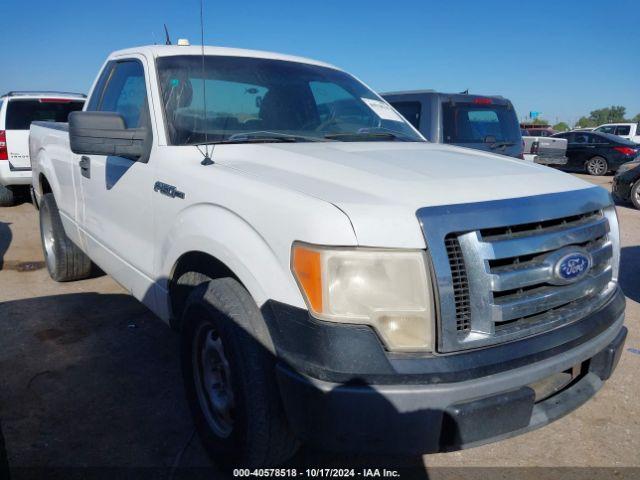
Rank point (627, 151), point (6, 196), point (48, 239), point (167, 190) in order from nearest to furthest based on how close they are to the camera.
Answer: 1. point (167, 190)
2. point (48, 239)
3. point (6, 196)
4. point (627, 151)

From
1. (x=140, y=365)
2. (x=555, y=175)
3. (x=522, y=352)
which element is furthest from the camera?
(x=140, y=365)

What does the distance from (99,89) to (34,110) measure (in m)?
5.43

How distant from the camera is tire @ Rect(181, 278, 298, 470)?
→ 1.99m

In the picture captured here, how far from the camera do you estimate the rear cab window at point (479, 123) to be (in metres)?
6.71

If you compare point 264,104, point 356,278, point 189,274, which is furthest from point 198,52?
point 356,278

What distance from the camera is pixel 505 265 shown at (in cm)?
191

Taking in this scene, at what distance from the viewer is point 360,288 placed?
1775 millimetres

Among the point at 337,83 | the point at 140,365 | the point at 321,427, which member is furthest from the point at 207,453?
the point at 337,83

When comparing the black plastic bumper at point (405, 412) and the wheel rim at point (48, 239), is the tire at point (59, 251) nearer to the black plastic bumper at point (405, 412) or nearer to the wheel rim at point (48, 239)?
the wheel rim at point (48, 239)

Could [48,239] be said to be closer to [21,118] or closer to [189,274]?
[189,274]

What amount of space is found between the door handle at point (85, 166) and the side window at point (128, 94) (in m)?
0.39

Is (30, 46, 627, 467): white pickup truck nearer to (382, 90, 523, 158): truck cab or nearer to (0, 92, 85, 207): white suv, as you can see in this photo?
(382, 90, 523, 158): truck cab

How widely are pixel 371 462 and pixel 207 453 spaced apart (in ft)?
2.53

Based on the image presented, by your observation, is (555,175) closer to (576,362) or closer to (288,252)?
(576,362)
